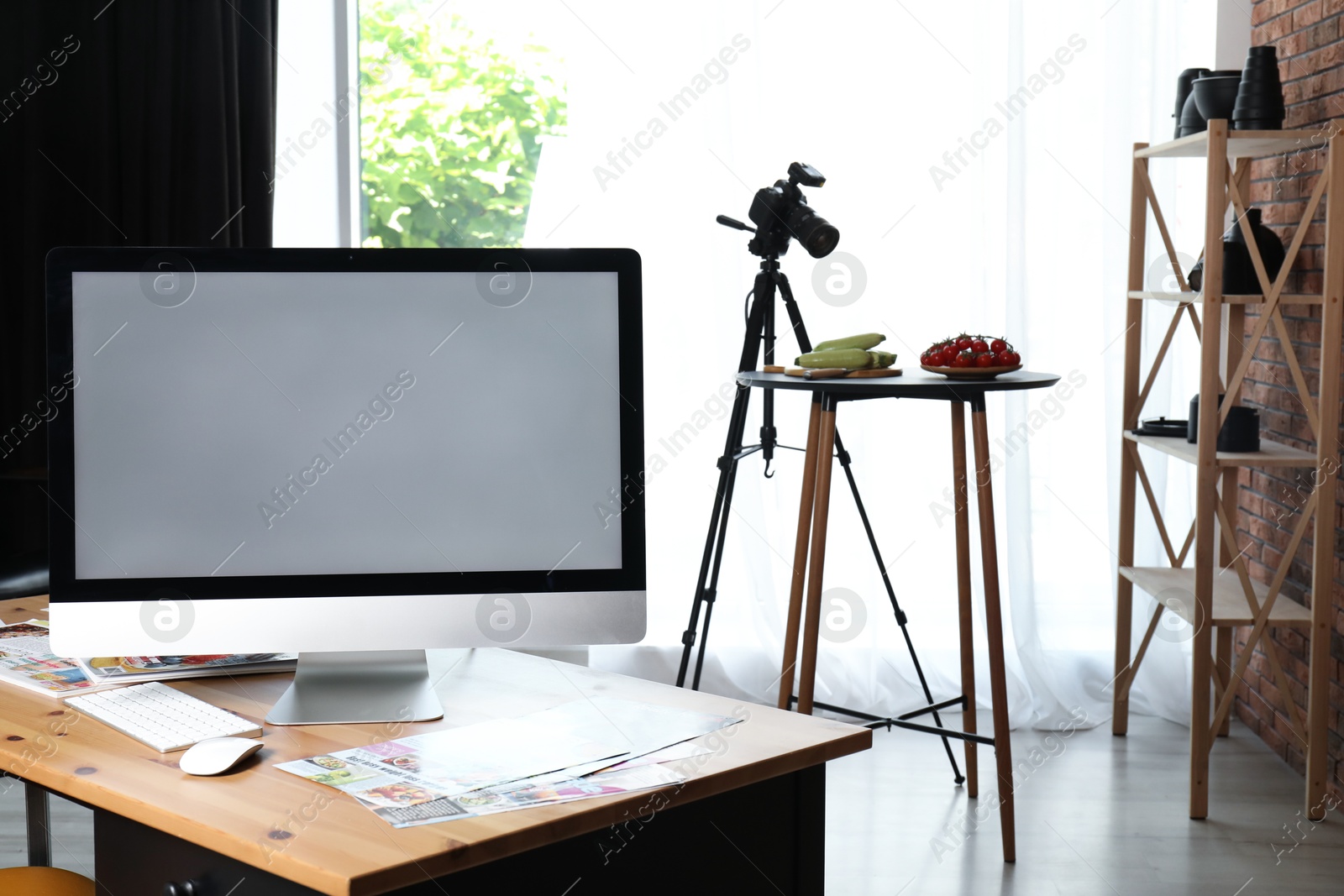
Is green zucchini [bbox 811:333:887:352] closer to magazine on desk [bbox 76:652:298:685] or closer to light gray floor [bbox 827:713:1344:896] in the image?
light gray floor [bbox 827:713:1344:896]

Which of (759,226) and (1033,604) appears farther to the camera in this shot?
(1033,604)

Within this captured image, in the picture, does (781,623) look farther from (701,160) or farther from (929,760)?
(701,160)

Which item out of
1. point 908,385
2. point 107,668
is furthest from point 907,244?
point 107,668

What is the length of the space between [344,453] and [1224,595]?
2.49 m

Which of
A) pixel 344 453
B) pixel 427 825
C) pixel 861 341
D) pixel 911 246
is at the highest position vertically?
pixel 911 246

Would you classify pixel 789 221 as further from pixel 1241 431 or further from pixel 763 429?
pixel 1241 431

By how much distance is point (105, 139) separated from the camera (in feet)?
11.2

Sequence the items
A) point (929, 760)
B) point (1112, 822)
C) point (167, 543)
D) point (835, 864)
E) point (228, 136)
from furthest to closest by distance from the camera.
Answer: point (228, 136), point (929, 760), point (1112, 822), point (835, 864), point (167, 543)

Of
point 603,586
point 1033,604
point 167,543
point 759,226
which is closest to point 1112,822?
point 1033,604

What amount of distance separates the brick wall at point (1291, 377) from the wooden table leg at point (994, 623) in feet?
2.84

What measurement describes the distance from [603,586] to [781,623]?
2361 millimetres

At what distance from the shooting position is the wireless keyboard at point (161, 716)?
45.6 inches

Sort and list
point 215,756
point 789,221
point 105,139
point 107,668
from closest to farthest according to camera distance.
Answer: point 215,756 < point 107,668 < point 789,221 < point 105,139

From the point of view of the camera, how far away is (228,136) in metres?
3.48
